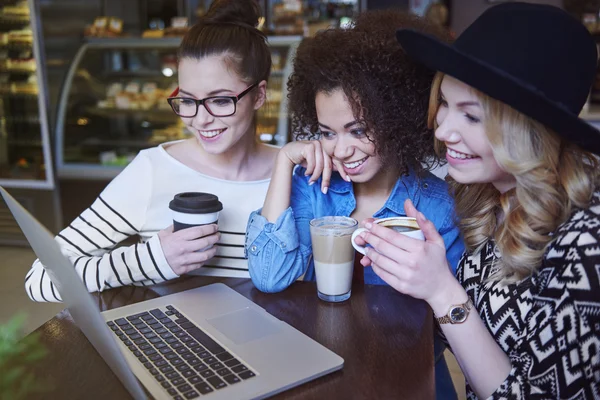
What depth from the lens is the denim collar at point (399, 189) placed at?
1.45 m

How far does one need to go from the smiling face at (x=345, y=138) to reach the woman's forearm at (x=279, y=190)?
122mm

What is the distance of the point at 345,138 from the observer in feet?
4.40

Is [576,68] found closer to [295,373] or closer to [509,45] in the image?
[509,45]

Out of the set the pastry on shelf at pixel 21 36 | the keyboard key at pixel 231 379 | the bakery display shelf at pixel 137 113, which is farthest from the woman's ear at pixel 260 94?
the pastry on shelf at pixel 21 36

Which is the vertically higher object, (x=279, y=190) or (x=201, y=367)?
(x=279, y=190)

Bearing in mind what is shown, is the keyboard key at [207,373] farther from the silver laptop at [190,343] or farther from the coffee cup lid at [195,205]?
the coffee cup lid at [195,205]

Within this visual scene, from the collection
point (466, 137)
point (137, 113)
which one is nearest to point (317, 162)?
point (466, 137)

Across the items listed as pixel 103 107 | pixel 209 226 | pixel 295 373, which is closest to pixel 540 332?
pixel 295 373

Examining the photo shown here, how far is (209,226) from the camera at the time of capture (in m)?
1.29

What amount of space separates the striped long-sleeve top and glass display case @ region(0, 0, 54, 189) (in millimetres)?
2785

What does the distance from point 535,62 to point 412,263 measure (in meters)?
0.44

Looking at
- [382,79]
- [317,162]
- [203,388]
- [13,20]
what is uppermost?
[13,20]

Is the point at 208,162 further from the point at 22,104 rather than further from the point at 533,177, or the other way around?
the point at 22,104

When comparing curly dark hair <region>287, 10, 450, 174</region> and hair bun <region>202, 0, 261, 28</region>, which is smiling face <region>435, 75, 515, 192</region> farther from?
hair bun <region>202, 0, 261, 28</region>
